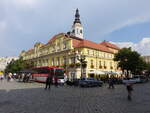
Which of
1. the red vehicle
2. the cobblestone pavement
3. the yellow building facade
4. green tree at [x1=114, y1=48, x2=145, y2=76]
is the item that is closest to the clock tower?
the yellow building facade

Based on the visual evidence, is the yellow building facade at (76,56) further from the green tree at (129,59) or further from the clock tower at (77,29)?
the clock tower at (77,29)

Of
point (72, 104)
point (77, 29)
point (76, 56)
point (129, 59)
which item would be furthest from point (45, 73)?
point (77, 29)

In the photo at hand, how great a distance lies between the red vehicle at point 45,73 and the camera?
3522 cm

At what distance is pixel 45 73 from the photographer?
37344mm

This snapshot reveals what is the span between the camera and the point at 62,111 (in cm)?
901

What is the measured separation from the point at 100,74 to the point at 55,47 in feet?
62.6

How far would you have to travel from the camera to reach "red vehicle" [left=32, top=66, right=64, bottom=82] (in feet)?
116

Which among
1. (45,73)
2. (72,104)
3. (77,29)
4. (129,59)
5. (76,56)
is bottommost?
(72,104)

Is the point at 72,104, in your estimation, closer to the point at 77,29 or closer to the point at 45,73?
the point at 45,73

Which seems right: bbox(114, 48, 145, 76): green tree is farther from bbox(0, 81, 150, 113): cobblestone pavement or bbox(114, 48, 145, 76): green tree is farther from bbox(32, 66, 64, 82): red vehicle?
bbox(0, 81, 150, 113): cobblestone pavement

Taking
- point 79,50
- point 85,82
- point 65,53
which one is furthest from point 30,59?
point 85,82

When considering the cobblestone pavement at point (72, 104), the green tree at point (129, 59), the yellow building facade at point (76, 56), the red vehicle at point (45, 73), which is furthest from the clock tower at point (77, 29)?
the cobblestone pavement at point (72, 104)

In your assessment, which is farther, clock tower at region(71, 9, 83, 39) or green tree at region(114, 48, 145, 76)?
clock tower at region(71, 9, 83, 39)

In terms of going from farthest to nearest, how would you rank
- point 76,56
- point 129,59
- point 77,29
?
1. point 77,29
2. point 76,56
3. point 129,59
